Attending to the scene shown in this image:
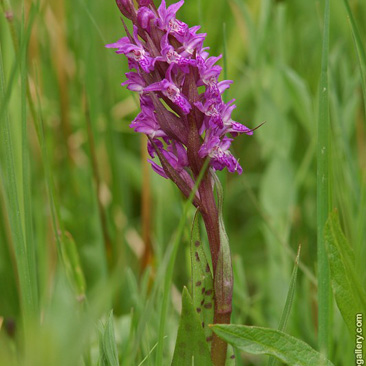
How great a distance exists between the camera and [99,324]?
986 millimetres

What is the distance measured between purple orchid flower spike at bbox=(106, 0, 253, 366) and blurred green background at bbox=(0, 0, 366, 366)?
155mm

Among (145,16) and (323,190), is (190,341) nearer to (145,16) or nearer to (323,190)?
(323,190)

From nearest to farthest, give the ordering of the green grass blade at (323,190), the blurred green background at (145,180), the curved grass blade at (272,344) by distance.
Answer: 1. the curved grass blade at (272,344)
2. the green grass blade at (323,190)
3. the blurred green background at (145,180)

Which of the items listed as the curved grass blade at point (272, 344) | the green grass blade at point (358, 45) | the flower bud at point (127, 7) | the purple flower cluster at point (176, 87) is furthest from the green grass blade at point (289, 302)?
the flower bud at point (127, 7)

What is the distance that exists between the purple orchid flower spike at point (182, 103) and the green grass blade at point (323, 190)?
15 cm

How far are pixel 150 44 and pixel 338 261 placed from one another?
406mm

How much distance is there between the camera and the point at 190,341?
88 cm

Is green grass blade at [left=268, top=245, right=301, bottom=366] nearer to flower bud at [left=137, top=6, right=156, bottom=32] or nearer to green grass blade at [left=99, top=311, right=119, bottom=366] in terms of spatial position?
green grass blade at [left=99, top=311, right=119, bottom=366]

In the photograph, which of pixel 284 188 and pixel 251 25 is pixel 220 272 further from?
pixel 251 25

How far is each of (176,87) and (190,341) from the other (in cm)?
35

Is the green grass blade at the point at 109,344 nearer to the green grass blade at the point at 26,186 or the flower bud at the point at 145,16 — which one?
the green grass blade at the point at 26,186

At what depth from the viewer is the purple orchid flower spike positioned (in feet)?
2.90

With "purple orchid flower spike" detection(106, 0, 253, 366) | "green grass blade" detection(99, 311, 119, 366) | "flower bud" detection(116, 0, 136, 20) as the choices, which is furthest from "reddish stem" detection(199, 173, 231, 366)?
"flower bud" detection(116, 0, 136, 20)

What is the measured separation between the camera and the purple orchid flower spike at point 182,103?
885 millimetres
